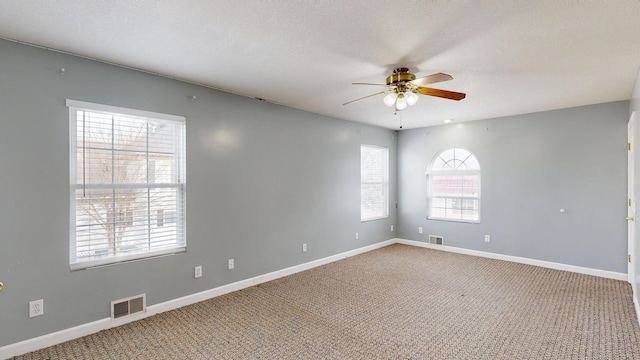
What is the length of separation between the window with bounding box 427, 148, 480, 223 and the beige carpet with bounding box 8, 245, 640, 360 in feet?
5.30

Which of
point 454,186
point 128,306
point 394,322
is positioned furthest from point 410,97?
point 454,186

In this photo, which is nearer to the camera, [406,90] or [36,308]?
[36,308]

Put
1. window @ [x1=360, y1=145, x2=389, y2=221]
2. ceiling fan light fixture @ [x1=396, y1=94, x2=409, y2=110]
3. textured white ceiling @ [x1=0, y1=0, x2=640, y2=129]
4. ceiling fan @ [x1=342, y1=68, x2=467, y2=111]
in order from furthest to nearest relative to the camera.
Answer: window @ [x1=360, y1=145, x2=389, y2=221]
ceiling fan light fixture @ [x1=396, y1=94, x2=409, y2=110]
ceiling fan @ [x1=342, y1=68, x2=467, y2=111]
textured white ceiling @ [x1=0, y1=0, x2=640, y2=129]

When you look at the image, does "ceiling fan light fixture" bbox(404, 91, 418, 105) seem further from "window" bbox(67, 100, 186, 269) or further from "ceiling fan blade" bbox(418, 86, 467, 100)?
"window" bbox(67, 100, 186, 269)

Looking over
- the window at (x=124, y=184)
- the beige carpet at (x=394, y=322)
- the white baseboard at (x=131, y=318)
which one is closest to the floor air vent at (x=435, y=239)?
the beige carpet at (x=394, y=322)

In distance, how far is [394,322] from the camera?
10.0 ft

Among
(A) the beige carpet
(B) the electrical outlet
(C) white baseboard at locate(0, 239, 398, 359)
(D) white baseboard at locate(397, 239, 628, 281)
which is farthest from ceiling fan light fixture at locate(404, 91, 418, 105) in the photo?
(D) white baseboard at locate(397, 239, 628, 281)

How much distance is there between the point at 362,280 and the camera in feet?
14.2

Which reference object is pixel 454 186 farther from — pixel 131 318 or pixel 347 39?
pixel 131 318

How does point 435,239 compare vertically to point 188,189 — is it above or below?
below

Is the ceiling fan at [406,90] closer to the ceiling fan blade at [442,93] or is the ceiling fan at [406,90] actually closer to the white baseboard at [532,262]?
the ceiling fan blade at [442,93]

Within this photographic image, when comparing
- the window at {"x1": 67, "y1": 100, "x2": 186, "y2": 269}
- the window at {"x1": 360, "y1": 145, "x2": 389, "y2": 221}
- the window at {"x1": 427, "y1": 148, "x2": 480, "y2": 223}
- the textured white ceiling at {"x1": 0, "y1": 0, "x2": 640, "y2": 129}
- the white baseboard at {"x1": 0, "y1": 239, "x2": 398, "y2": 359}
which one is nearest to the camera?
the textured white ceiling at {"x1": 0, "y1": 0, "x2": 640, "y2": 129}

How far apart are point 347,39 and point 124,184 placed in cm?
249

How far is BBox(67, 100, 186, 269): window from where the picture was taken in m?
2.83
